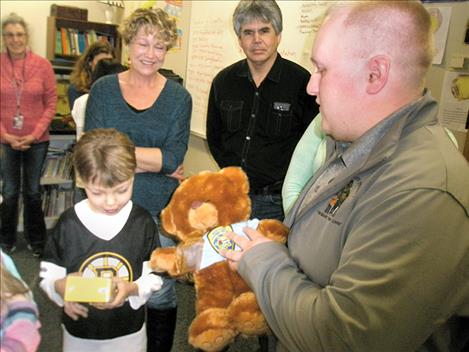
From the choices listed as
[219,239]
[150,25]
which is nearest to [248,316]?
[219,239]

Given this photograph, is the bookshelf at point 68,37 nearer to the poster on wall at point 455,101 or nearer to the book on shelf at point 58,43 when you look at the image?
the book on shelf at point 58,43

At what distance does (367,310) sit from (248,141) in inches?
57.5

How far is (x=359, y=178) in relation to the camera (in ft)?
2.96

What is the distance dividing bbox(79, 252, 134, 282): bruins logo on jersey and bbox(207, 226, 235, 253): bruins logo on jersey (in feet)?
1.07

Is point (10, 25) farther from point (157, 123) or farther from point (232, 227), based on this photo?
point (232, 227)

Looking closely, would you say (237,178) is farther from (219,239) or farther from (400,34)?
(400,34)

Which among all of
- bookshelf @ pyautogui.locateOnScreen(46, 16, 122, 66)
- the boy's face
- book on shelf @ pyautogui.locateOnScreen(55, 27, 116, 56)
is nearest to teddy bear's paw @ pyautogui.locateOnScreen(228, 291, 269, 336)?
the boy's face

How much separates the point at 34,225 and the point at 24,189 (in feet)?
1.00

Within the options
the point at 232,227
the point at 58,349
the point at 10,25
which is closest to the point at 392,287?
the point at 232,227

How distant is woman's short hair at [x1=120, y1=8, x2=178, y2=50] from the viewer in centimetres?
166

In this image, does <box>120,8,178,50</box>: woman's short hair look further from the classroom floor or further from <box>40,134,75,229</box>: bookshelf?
<box>40,134,75,229</box>: bookshelf

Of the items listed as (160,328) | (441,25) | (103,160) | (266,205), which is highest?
(441,25)

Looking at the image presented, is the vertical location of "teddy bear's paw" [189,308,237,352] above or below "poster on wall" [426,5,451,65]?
below

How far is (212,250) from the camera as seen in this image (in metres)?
1.20
